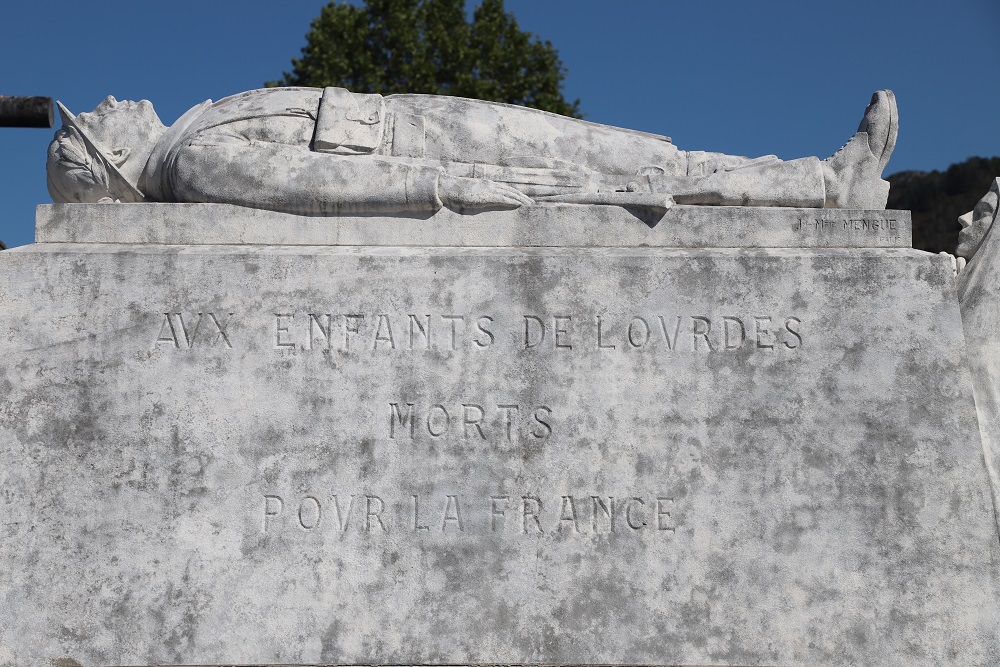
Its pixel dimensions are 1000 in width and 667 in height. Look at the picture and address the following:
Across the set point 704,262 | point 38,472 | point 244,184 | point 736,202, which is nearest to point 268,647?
point 38,472

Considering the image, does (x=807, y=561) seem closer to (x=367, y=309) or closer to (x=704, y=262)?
(x=704, y=262)

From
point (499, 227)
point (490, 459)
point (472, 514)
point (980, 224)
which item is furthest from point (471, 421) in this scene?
point (980, 224)

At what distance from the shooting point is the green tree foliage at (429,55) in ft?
61.5

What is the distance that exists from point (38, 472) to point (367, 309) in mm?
1855

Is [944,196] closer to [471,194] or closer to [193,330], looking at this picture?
[471,194]

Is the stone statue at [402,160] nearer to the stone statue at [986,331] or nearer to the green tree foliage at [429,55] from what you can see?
the stone statue at [986,331]

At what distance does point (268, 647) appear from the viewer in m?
6.05

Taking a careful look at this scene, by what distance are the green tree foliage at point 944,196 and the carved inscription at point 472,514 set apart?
11.8 metres

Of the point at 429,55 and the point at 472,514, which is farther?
the point at 429,55

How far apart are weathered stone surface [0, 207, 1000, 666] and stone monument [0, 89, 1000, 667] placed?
0.02 m

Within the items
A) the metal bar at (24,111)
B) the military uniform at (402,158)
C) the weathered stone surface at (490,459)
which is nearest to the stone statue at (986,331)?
the weathered stone surface at (490,459)

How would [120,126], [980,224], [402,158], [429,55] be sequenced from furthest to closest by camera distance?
1. [429,55]
2. [120,126]
3. [980,224]
4. [402,158]

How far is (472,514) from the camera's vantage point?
20.1 ft

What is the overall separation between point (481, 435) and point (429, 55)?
14.1 m
